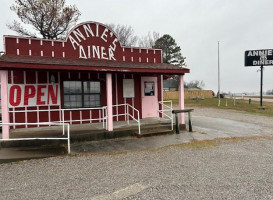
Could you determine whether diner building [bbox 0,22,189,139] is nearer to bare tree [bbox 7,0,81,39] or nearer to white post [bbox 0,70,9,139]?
white post [bbox 0,70,9,139]

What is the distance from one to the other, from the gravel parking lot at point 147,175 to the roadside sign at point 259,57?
19.7m

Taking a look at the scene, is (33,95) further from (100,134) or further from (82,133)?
(100,134)

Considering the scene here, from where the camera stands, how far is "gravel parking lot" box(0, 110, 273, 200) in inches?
145

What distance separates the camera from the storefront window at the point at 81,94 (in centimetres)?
914

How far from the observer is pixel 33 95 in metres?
8.62

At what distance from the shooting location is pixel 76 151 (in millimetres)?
6316

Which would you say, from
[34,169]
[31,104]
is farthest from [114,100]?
[34,169]

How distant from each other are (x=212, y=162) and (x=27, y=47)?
7.81 meters

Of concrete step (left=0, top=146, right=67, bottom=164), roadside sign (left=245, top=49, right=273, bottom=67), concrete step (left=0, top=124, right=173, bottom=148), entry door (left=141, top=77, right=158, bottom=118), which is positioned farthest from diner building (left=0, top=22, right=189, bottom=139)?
roadside sign (left=245, top=49, right=273, bottom=67)

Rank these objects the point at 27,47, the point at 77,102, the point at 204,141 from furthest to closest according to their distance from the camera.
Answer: the point at 77,102 < the point at 27,47 < the point at 204,141

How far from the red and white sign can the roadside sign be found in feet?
71.6

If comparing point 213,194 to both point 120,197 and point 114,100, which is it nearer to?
point 120,197

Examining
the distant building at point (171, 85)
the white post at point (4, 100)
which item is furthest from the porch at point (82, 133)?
the distant building at point (171, 85)

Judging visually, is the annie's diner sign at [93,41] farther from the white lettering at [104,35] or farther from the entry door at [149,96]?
the entry door at [149,96]
